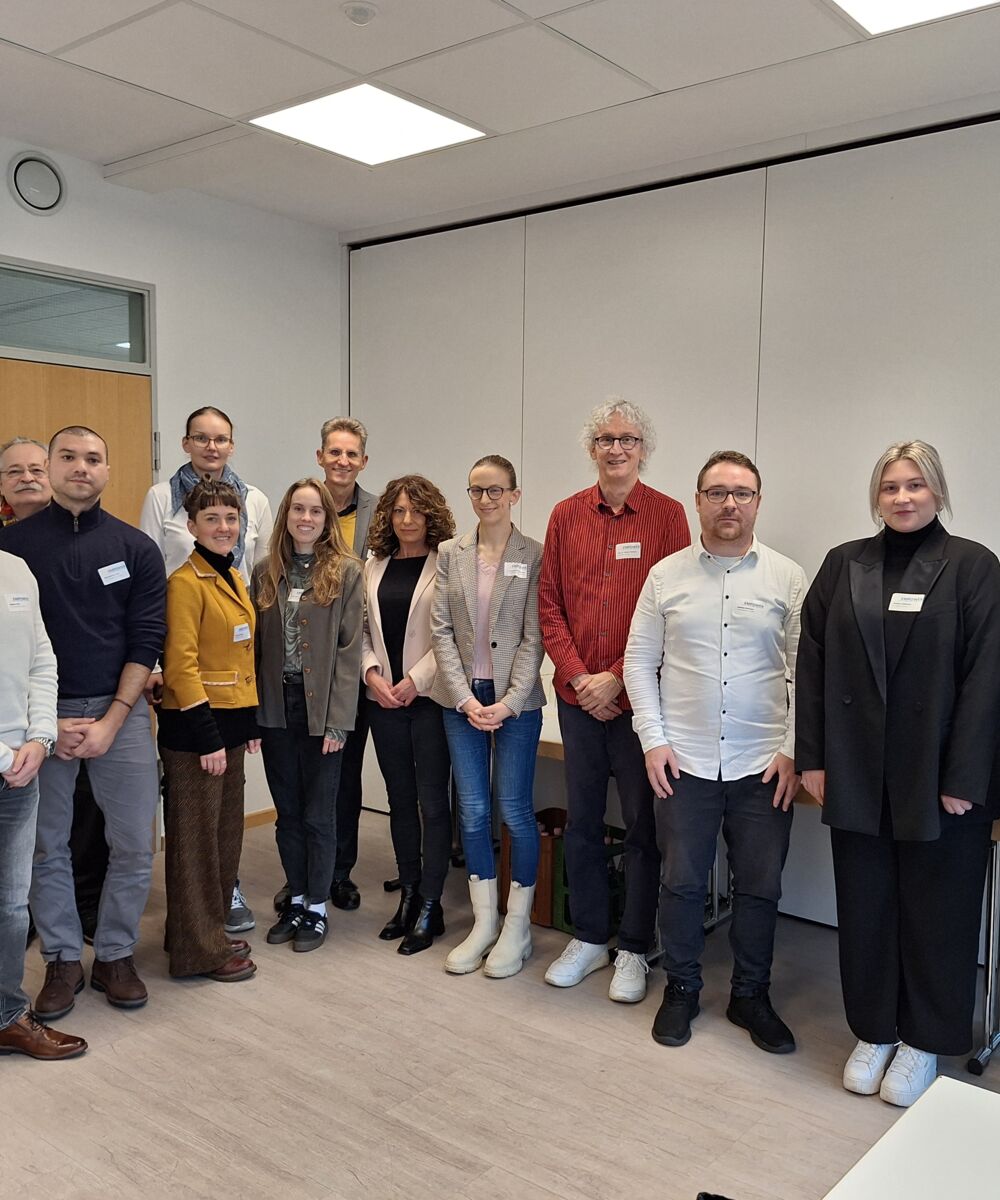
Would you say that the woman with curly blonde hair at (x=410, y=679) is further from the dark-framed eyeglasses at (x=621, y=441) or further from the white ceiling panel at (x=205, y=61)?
the white ceiling panel at (x=205, y=61)

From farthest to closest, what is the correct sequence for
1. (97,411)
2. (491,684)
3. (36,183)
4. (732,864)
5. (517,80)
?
(97,411) → (36,183) → (491,684) → (517,80) → (732,864)

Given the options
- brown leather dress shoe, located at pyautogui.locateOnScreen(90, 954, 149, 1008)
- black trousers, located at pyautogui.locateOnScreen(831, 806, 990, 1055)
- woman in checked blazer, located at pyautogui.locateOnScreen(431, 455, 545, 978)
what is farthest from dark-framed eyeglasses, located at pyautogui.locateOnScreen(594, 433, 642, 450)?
brown leather dress shoe, located at pyautogui.locateOnScreen(90, 954, 149, 1008)

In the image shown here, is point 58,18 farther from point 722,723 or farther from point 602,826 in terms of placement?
point 602,826

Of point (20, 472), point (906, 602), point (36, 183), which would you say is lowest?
point (906, 602)

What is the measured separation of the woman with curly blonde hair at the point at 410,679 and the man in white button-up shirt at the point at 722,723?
848 millimetres

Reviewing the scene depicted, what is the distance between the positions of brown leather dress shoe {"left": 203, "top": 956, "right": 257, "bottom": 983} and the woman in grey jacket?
260mm

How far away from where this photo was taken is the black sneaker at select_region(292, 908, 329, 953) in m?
3.76

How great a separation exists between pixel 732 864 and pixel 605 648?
2.51 feet

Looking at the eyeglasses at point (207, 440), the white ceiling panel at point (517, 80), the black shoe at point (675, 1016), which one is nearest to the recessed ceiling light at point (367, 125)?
the white ceiling panel at point (517, 80)

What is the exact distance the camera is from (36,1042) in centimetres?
298

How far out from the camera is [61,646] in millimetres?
3125

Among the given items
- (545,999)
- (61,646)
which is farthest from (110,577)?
(545,999)

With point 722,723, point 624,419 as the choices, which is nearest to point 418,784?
point 722,723

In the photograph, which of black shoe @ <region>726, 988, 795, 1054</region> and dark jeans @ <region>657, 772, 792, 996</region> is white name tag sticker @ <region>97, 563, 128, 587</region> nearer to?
dark jeans @ <region>657, 772, 792, 996</region>
